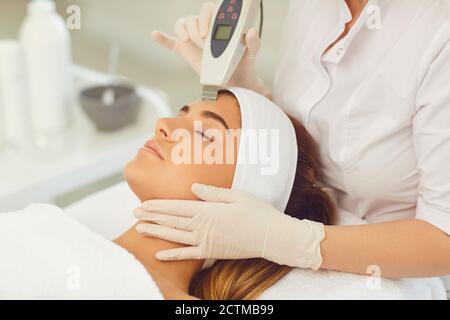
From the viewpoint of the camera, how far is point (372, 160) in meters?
0.98

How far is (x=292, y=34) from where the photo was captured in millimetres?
1169

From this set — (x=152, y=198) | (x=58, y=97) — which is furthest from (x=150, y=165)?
(x=58, y=97)

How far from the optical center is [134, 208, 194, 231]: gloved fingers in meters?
0.94

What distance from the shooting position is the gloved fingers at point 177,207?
3.03 ft

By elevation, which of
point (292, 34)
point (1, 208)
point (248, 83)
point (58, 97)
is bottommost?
point (1, 208)

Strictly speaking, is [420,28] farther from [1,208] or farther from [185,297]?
[1,208]

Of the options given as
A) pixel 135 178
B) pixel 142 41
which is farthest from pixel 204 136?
pixel 142 41

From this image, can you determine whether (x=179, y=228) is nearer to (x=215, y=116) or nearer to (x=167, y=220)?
(x=167, y=220)

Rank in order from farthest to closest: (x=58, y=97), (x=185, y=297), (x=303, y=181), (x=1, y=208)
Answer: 1. (x=58, y=97)
2. (x=1, y=208)
3. (x=303, y=181)
4. (x=185, y=297)

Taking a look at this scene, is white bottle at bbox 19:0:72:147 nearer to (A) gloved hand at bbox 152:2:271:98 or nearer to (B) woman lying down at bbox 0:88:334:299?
(A) gloved hand at bbox 152:2:271:98

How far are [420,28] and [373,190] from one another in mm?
317

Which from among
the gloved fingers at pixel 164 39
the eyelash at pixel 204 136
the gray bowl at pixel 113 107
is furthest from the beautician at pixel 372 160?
the gray bowl at pixel 113 107

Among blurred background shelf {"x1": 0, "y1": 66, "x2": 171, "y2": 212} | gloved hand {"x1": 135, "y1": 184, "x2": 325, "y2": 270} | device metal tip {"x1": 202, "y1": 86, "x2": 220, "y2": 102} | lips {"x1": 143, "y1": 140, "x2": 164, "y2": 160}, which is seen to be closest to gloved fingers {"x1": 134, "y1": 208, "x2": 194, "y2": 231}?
gloved hand {"x1": 135, "y1": 184, "x2": 325, "y2": 270}

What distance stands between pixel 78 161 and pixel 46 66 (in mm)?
304
